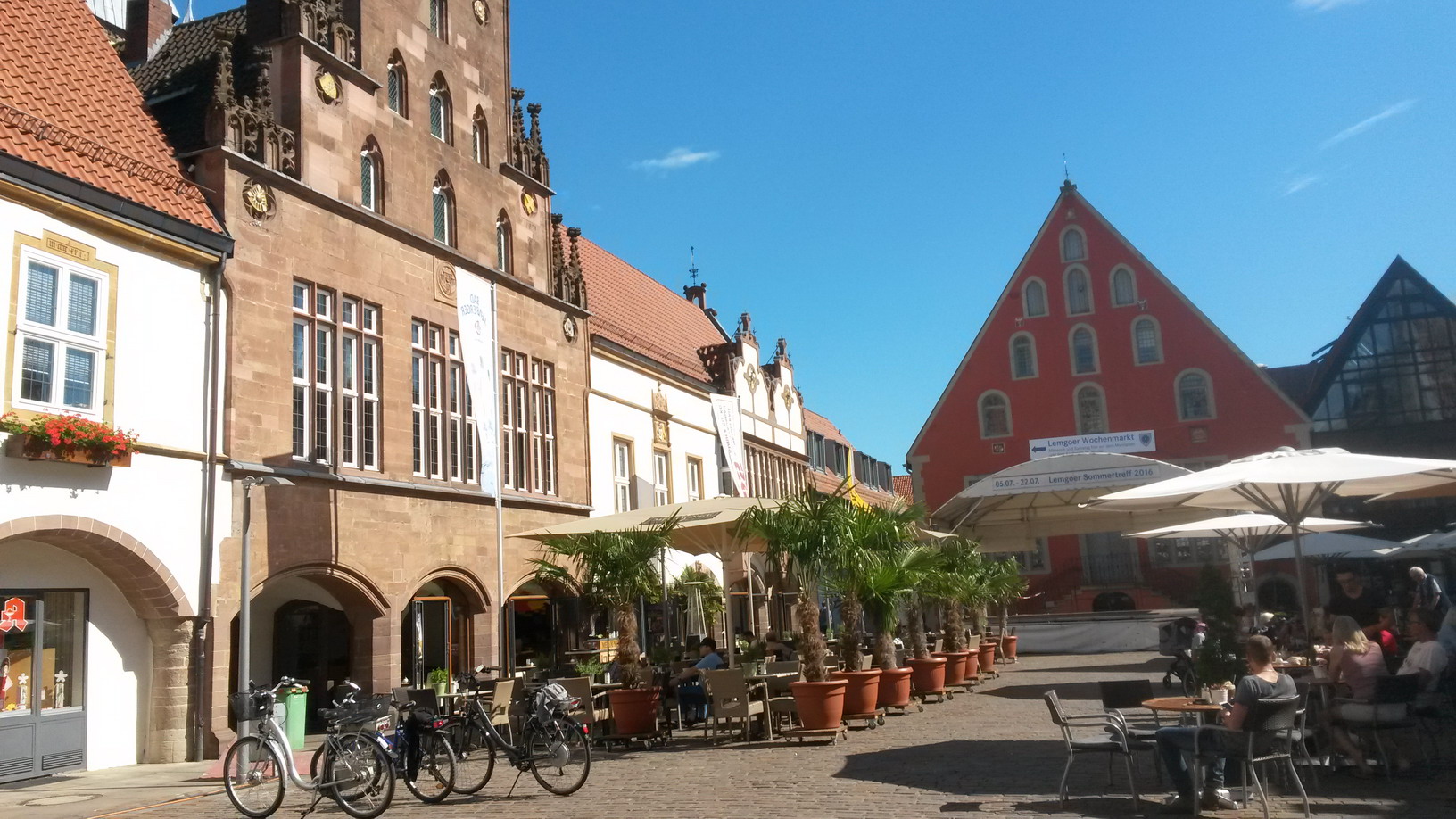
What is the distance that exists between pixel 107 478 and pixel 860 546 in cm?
893

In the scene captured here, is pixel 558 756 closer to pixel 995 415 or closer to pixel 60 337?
pixel 60 337

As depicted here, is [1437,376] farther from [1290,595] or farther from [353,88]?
[353,88]

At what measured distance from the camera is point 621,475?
86.4 ft

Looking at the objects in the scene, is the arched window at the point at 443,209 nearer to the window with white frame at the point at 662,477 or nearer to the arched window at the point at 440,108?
the arched window at the point at 440,108

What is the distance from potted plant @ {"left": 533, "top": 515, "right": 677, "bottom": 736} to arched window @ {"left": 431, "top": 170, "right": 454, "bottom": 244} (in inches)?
310

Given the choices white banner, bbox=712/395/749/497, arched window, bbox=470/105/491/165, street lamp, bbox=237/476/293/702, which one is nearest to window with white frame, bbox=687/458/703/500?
white banner, bbox=712/395/749/497

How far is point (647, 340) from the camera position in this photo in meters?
29.7

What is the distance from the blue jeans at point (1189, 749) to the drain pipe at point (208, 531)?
37.3 feet

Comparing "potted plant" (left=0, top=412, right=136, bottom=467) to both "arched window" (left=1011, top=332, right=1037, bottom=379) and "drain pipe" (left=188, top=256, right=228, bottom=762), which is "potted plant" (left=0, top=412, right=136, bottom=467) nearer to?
"drain pipe" (left=188, top=256, right=228, bottom=762)

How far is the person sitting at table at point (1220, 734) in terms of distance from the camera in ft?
26.1

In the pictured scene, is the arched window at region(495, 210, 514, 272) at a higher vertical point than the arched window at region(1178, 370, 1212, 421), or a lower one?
higher

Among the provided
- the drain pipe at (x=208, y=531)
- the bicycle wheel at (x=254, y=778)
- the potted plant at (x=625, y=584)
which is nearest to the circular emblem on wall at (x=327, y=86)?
the drain pipe at (x=208, y=531)

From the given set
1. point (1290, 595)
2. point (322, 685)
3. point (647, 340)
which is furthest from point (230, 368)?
point (1290, 595)

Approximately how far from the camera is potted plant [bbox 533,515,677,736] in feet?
46.2
